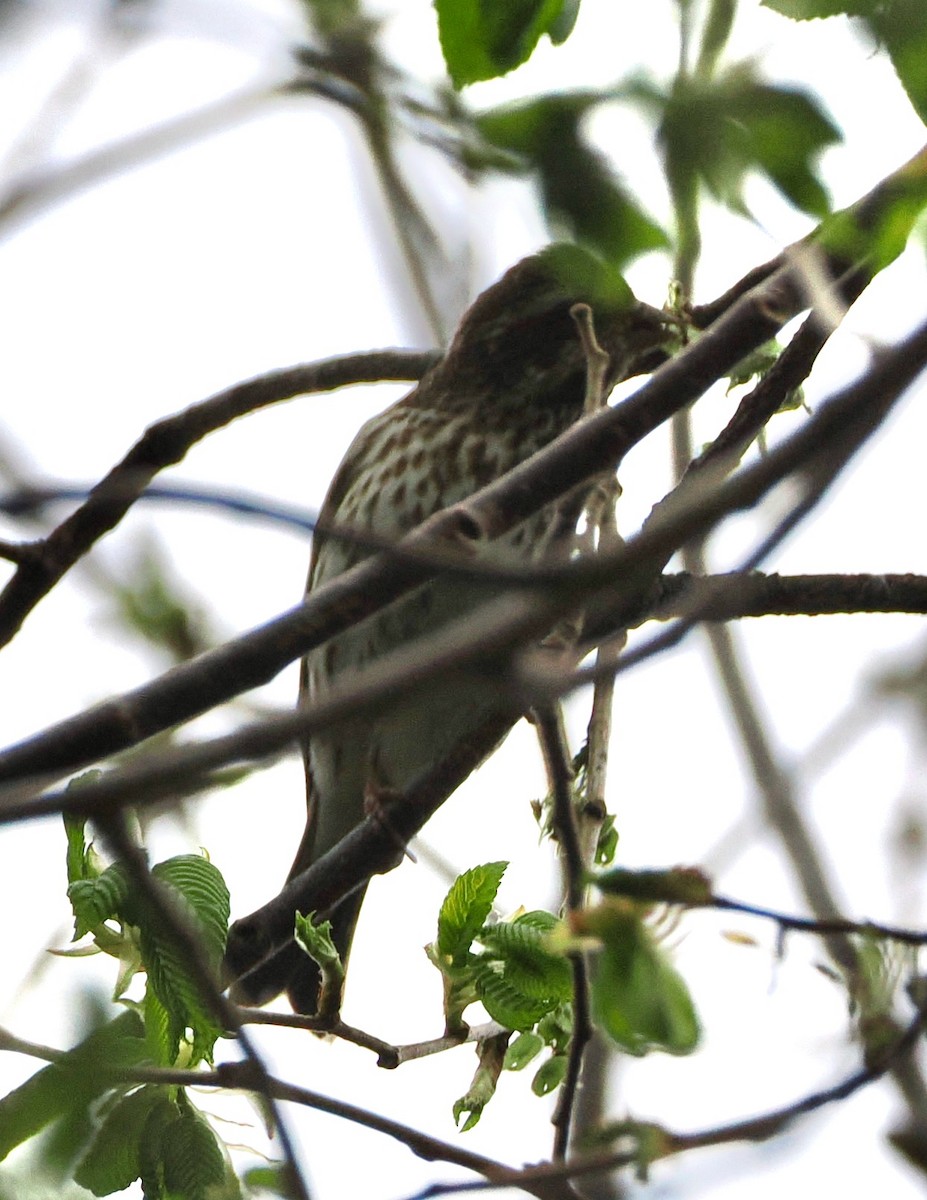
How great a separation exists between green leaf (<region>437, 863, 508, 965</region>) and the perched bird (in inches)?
65.8

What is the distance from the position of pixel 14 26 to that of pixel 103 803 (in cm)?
125

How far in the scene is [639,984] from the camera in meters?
1.85

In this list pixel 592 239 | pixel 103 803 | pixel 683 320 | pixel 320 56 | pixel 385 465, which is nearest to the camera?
pixel 103 803

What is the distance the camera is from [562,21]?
6.23 feet

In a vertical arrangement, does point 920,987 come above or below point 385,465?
below

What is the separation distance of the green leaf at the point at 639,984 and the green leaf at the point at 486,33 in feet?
3.07

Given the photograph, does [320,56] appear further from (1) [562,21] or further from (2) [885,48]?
(2) [885,48]

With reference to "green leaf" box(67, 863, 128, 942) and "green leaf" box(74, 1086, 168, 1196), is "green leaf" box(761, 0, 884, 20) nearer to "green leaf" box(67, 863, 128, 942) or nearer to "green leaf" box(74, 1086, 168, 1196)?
"green leaf" box(67, 863, 128, 942)

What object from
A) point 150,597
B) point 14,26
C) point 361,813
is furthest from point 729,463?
point 361,813

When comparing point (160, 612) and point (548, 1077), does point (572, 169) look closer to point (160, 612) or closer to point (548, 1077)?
point (548, 1077)

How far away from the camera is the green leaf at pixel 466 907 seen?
296 cm

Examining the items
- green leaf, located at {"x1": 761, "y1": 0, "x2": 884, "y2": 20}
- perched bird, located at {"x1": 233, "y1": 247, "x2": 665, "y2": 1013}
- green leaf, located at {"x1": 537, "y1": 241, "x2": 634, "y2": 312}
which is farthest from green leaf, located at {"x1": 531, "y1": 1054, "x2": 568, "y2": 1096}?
green leaf, located at {"x1": 761, "y1": 0, "x2": 884, "y2": 20}

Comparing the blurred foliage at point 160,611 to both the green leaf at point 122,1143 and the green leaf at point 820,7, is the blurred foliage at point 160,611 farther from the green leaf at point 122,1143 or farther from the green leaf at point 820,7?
the green leaf at point 820,7

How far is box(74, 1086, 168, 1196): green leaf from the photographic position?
2.67 m
